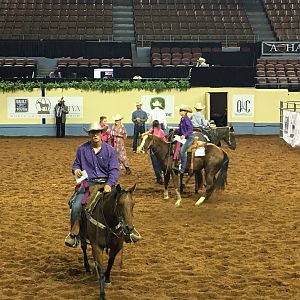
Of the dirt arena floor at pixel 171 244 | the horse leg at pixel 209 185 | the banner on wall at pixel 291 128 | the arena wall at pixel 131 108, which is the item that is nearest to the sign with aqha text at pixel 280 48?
the arena wall at pixel 131 108

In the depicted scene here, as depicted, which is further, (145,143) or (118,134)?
(118,134)

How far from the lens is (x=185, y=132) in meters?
12.3

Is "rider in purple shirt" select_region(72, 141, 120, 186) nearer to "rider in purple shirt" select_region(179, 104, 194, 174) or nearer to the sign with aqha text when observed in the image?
"rider in purple shirt" select_region(179, 104, 194, 174)

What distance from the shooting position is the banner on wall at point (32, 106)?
28031mm

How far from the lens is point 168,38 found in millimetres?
35781

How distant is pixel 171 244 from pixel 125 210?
10.0 feet

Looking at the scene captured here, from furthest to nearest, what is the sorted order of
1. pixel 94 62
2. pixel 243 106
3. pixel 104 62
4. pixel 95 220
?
pixel 104 62
pixel 94 62
pixel 243 106
pixel 95 220

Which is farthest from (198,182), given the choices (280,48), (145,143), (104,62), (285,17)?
(285,17)

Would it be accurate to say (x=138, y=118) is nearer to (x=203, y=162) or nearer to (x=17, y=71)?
(x=203, y=162)

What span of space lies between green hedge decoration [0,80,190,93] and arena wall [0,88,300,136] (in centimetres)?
19

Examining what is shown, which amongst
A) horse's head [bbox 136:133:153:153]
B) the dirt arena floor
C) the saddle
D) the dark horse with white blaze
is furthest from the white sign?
horse's head [bbox 136:133:153:153]

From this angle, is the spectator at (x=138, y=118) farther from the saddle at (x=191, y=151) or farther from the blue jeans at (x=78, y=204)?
the blue jeans at (x=78, y=204)

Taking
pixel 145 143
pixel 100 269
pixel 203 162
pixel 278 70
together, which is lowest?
pixel 100 269

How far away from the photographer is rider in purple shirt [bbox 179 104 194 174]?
12195 mm
